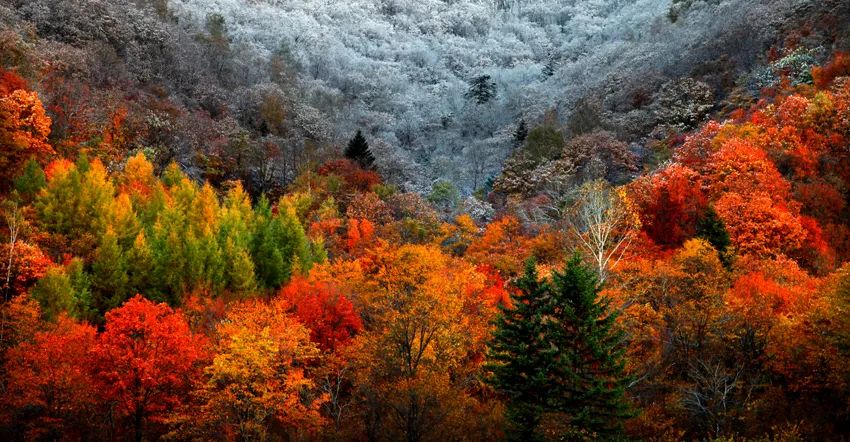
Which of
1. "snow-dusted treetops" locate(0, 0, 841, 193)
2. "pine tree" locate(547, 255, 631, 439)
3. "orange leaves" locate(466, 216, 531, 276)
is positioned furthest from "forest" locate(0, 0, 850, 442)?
"snow-dusted treetops" locate(0, 0, 841, 193)

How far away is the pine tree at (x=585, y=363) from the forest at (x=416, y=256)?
11cm

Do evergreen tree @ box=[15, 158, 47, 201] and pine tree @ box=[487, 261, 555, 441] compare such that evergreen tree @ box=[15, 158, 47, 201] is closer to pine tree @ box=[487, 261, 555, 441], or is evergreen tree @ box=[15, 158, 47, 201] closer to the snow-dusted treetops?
the snow-dusted treetops

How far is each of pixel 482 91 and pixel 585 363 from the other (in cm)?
12423

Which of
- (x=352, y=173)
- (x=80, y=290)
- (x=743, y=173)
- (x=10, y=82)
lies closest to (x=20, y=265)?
(x=80, y=290)

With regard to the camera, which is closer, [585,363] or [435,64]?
[585,363]

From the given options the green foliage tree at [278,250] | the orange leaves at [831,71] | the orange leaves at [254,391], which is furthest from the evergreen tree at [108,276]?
the orange leaves at [831,71]

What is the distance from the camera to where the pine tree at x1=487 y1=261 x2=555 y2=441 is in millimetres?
23984

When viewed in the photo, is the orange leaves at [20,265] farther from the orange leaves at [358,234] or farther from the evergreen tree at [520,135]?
the evergreen tree at [520,135]

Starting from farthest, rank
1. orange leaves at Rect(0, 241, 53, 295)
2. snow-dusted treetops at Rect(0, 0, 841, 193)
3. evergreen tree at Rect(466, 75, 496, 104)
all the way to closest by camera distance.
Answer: evergreen tree at Rect(466, 75, 496, 104) → snow-dusted treetops at Rect(0, 0, 841, 193) → orange leaves at Rect(0, 241, 53, 295)

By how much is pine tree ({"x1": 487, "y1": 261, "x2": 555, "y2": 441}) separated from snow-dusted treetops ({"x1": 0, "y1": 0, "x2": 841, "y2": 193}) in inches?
2345

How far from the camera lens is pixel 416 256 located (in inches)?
1344

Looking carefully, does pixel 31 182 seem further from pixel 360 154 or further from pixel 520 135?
pixel 520 135

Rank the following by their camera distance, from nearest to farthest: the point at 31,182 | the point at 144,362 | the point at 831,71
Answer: the point at 144,362 → the point at 31,182 → the point at 831,71

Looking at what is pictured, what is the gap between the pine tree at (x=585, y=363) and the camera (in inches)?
920
